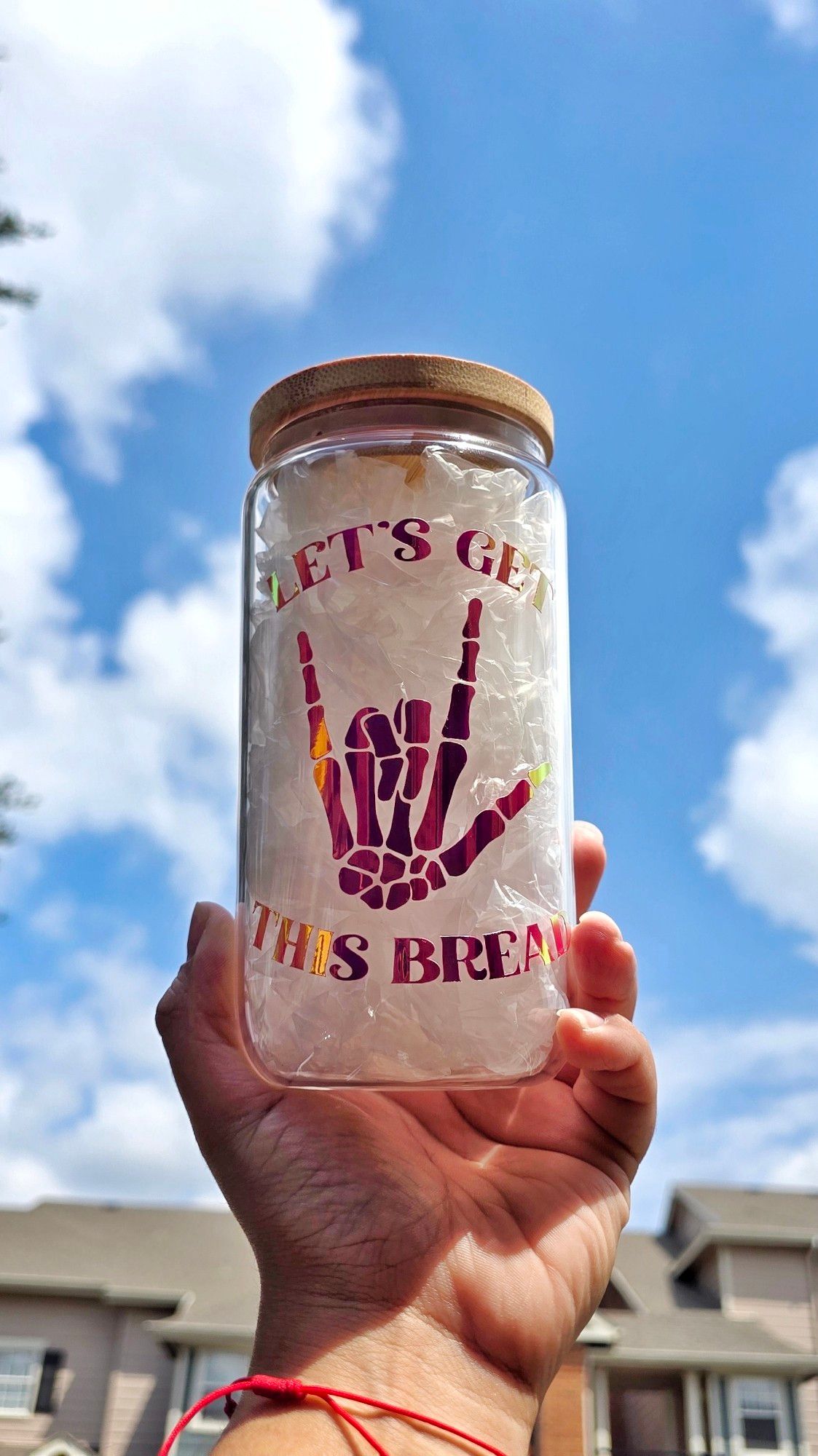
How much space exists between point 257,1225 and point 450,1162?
0.53ft

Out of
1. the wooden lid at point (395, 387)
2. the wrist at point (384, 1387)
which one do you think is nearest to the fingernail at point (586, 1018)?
the wrist at point (384, 1387)

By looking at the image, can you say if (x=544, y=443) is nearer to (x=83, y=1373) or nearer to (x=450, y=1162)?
(x=450, y=1162)

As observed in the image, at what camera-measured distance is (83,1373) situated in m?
8.73

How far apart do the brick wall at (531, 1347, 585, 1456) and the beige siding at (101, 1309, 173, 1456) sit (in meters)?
5.98

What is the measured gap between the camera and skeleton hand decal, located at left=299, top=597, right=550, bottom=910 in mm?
778

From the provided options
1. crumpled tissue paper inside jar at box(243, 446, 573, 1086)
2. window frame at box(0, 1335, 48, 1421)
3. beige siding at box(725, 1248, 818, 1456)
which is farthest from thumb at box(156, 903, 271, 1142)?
beige siding at box(725, 1248, 818, 1456)

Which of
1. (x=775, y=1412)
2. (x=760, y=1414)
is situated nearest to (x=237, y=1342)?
(x=760, y=1414)

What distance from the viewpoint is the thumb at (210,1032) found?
934 millimetres

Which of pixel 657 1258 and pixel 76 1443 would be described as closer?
pixel 76 1443

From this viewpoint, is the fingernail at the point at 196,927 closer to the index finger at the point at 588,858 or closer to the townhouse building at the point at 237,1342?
the index finger at the point at 588,858

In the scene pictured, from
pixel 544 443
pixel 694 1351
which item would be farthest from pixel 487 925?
pixel 694 1351

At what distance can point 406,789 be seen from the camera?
79 cm

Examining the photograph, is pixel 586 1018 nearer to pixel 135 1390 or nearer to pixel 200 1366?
pixel 200 1366

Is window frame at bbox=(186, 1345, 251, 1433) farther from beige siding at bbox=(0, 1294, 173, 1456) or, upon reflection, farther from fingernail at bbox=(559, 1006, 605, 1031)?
fingernail at bbox=(559, 1006, 605, 1031)
